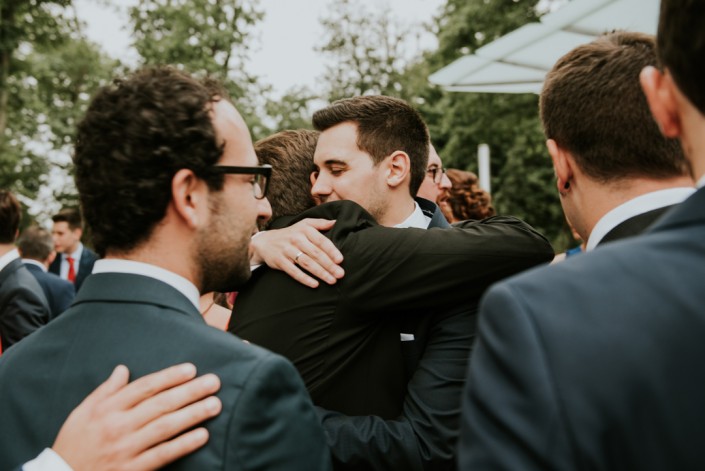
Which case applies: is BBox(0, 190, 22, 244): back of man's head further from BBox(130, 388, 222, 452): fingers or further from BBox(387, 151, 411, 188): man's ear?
BBox(130, 388, 222, 452): fingers

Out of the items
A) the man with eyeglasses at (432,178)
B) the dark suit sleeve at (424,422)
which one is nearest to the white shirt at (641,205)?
the dark suit sleeve at (424,422)

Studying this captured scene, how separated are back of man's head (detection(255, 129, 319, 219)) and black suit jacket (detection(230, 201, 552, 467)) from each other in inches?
19.5

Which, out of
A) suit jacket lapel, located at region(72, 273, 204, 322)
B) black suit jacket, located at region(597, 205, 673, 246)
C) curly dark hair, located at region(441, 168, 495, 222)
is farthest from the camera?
curly dark hair, located at region(441, 168, 495, 222)

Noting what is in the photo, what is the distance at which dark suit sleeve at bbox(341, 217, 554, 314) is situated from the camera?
7.34 ft

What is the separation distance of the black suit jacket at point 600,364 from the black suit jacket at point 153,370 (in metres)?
0.56

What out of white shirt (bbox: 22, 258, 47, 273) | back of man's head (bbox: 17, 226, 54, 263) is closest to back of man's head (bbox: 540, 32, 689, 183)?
white shirt (bbox: 22, 258, 47, 273)

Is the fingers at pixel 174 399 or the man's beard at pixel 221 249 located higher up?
the man's beard at pixel 221 249

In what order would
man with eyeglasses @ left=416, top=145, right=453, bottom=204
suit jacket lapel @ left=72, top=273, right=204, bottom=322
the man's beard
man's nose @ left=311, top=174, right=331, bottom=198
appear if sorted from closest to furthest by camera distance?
suit jacket lapel @ left=72, top=273, right=204, bottom=322
the man's beard
man's nose @ left=311, top=174, right=331, bottom=198
man with eyeglasses @ left=416, top=145, right=453, bottom=204

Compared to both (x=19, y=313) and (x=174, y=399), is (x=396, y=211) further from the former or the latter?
(x=19, y=313)

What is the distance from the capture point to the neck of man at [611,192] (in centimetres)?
201

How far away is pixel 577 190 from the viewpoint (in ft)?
6.97

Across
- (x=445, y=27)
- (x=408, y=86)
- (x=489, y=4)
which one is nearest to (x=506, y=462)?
(x=489, y=4)

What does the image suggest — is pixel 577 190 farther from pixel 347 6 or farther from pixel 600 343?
pixel 347 6

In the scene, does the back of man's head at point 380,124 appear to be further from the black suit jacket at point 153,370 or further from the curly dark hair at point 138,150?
the black suit jacket at point 153,370
